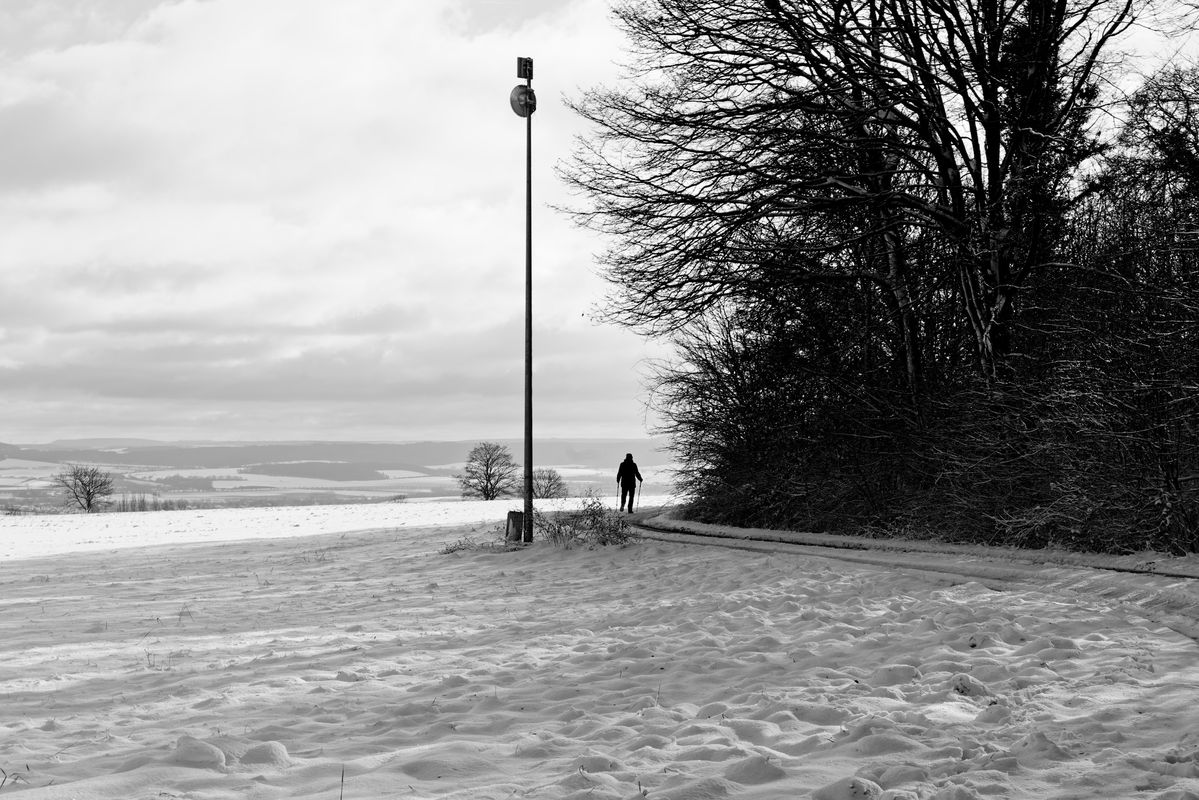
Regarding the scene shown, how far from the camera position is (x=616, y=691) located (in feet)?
23.9

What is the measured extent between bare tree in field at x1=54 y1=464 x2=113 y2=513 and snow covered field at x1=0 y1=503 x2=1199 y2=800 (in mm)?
73258

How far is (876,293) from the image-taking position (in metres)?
20.4

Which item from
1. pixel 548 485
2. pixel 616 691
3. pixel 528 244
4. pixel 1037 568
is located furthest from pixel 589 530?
pixel 548 485

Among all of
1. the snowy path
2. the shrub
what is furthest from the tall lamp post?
the snowy path

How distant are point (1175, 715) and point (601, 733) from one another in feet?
12.1

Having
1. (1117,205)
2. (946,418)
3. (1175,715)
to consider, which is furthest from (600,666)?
(1117,205)

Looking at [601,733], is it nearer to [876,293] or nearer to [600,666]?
[600,666]

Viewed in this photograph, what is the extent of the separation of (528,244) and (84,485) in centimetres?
7388

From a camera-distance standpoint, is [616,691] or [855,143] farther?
[855,143]

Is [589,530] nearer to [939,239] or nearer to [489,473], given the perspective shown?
[939,239]

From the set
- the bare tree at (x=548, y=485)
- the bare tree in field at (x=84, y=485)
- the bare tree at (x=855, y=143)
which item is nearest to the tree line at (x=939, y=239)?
the bare tree at (x=855, y=143)

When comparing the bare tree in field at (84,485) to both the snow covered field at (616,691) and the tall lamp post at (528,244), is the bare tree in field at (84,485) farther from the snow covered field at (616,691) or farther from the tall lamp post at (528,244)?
the snow covered field at (616,691)

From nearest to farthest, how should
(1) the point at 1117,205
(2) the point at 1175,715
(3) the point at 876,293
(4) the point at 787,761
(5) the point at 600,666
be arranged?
(4) the point at 787,761 → (2) the point at 1175,715 → (5) the point at 600,666 → (1) the point at 1117,205 → (3) the point at 876,293

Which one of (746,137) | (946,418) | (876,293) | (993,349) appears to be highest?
(746,137)
